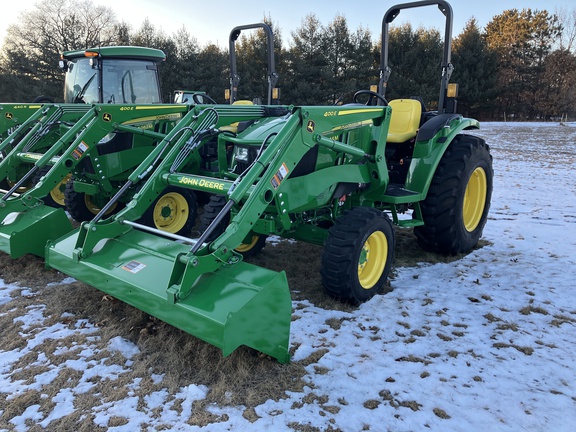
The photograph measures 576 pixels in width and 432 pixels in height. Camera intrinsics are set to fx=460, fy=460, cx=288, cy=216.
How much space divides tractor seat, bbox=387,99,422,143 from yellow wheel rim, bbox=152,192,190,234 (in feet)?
8.93

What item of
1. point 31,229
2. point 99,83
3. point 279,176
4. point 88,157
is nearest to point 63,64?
point 99,83

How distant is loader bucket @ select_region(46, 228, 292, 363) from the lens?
271cm

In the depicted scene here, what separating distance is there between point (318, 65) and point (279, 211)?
29.7m

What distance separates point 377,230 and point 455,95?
1.99 m

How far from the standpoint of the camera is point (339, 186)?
4.16m

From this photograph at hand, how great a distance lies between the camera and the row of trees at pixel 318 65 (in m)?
30.3

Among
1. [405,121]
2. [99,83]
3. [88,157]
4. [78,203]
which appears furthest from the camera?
[99,83]

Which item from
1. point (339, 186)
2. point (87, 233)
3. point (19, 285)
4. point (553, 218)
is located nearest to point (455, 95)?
point (339, 186)

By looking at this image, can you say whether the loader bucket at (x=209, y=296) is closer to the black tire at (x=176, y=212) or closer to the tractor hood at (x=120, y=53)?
the black tire at (x=176, y=212)

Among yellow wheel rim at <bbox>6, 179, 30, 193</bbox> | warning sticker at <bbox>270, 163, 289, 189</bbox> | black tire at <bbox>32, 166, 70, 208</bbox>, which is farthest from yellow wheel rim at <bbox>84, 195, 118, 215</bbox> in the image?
warning sticker at <bbox>270, 163, 289, 189</bbox>

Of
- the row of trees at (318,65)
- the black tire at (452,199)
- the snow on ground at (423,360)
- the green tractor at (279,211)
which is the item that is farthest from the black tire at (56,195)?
the row of trees at (318,65)

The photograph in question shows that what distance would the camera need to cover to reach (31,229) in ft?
14.5

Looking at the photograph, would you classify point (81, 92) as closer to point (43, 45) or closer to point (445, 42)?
point (445, 42)

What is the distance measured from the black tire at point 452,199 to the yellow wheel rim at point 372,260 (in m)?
1.05
